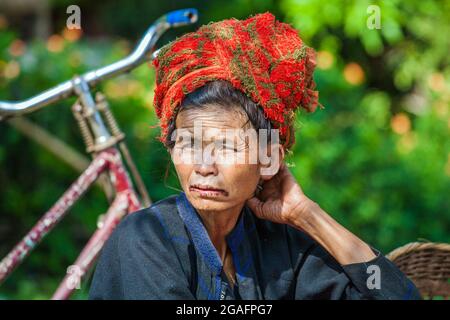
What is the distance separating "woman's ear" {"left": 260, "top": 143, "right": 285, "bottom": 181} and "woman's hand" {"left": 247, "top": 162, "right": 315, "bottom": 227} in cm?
8

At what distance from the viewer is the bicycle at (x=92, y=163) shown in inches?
110

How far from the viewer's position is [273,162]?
2.15 m

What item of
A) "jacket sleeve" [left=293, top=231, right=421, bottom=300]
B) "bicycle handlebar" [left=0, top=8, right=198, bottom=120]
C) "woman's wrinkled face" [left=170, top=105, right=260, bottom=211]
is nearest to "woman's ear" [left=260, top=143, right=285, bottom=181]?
"woman's wrinkled face" [left=170, top=105, right=260, bottom=211]

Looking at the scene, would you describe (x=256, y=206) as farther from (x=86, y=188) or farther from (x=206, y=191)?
(x=86, y=188)

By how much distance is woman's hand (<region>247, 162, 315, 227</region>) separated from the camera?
219cm

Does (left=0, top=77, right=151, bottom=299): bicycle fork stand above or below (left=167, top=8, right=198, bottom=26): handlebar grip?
below

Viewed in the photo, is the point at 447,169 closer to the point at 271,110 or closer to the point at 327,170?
the point at 327,170

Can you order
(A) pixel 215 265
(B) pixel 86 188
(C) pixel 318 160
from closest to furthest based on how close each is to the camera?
(A) pixel 215 265 → (B) pixel 86 188 → (C) pixel 318 160

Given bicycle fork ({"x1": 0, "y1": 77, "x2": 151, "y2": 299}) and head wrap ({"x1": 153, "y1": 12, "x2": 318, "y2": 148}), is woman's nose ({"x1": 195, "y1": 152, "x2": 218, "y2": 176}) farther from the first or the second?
bicycle fork ({"x1": 0, "y1": 77, "x2": 151, "y2": 299})

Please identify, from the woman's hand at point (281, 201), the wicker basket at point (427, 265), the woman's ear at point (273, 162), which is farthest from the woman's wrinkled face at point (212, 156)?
the wicker basket at point (427, 265)

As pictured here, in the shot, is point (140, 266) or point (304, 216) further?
point (304, 216)

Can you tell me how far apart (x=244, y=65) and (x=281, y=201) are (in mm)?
480

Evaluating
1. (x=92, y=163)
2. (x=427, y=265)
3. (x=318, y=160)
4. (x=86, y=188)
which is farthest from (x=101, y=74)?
(x=318, y=160)
